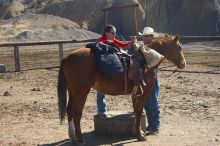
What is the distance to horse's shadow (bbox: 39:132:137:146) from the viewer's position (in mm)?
6914

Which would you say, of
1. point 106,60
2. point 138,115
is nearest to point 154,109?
point 138,115

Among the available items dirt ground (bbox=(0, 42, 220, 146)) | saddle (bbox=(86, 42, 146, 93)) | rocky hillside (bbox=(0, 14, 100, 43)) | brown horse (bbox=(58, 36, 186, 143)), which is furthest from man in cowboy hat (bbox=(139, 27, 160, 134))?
rocky hillside (bbox=(0, 14, 100, 43))

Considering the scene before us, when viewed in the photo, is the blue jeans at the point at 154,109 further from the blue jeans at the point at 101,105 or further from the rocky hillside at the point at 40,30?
the rocky hillside at the point at 40,30

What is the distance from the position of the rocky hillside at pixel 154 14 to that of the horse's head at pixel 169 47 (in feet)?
80.4

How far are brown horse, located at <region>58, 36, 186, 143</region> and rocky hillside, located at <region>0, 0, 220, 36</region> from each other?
82.6ft

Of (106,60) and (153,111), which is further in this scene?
(153,111)

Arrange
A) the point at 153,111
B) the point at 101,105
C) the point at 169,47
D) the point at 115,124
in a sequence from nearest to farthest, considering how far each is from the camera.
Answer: the point at 115,124, the point at 169,47, the point at 153,111, the point at 101,105

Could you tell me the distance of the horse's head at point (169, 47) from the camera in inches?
289

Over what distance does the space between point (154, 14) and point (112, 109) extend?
31.3 metres

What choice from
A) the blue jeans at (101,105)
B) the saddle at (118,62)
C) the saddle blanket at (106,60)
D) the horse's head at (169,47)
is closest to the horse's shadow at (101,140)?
the blue jeans at (101,105)

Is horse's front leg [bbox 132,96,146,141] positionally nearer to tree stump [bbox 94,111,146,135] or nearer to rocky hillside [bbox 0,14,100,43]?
tree stump [bbox 94,111,146,135]

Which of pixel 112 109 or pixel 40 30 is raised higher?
pixel 112 109

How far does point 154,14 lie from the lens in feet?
131

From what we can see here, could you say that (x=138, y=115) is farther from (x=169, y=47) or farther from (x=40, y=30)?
(x=40, y=30)
